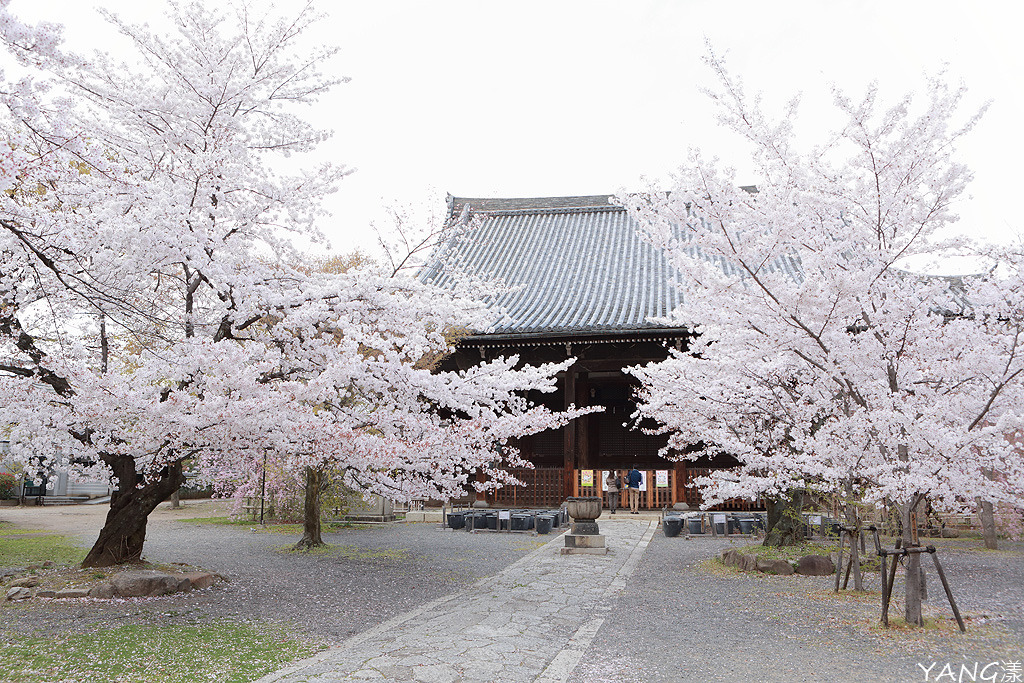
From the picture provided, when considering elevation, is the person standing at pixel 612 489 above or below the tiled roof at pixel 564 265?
below

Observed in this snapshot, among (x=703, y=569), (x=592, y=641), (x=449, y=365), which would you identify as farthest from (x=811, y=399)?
(x=449, y=365)

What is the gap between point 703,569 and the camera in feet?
34.8

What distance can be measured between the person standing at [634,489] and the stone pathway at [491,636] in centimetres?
792

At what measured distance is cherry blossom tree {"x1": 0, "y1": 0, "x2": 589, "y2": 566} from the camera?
22.6ft

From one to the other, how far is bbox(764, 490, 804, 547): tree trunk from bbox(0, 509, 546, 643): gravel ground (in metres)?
4.40

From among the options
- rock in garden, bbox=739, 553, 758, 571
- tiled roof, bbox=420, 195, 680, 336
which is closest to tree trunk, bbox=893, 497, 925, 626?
rock in garden, bbox=739, 553, 758, 571

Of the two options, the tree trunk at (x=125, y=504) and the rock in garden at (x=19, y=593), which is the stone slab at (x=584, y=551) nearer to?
the tree trunk at (x=125, y=504)

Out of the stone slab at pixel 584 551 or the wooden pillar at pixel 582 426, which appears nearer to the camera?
the stone slab at pixel 584 551

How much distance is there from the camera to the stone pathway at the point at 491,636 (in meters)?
5.25

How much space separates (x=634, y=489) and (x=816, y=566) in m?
8.44

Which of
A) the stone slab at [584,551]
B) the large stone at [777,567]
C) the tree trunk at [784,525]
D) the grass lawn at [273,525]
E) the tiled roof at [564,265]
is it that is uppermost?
the tiled roof at [564,265]

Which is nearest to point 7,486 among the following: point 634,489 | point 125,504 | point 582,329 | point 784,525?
point 125,504

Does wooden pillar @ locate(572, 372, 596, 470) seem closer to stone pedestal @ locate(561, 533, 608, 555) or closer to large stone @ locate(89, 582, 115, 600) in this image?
stone pedestal @ locate(561, 533, 608, 555)

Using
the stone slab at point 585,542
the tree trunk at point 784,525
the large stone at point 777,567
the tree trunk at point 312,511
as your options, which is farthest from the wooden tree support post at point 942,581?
the tree trunk at point 312,511
